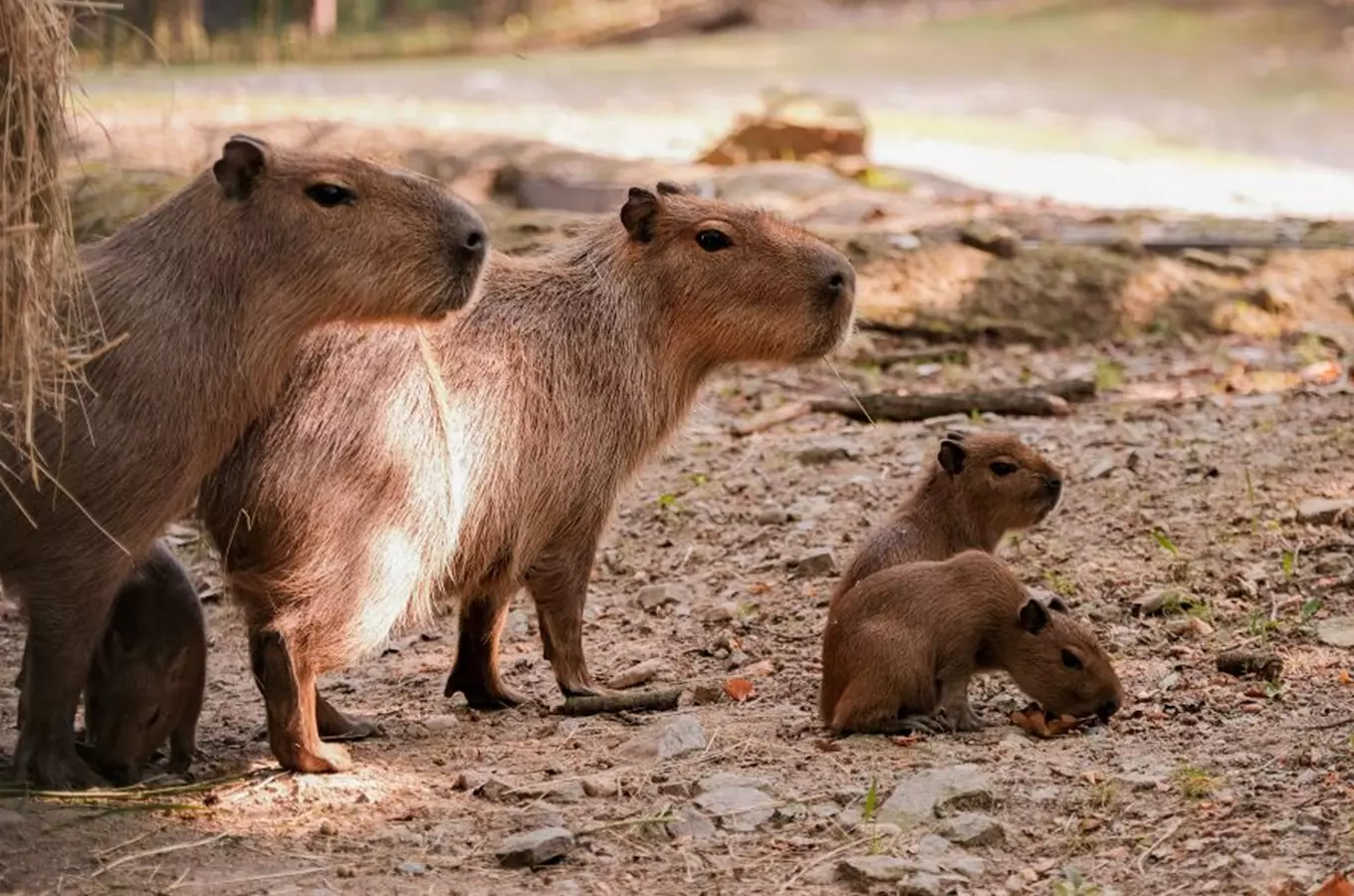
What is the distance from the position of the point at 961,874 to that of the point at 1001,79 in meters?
18.1

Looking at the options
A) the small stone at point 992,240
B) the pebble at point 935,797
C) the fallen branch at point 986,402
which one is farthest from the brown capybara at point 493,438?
the small stone at point 992,240

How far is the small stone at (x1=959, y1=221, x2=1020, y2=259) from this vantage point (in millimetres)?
9023

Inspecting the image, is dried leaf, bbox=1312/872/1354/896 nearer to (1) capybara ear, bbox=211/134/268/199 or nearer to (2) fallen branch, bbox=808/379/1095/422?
(1) capybara ear, bbox=211/134/268/199

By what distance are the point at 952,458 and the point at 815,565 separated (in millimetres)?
839

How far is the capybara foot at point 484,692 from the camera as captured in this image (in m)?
5.60

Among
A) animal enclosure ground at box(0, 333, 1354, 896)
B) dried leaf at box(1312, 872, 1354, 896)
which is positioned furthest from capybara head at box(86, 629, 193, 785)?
dried leaf at box(1312, 872, 1354, 896)

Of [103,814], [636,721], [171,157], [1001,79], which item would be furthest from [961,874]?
[1001,79]

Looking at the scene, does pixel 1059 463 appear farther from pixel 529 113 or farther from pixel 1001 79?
pixel 1001 79

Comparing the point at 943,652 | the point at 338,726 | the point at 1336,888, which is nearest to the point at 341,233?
the point at 338,726

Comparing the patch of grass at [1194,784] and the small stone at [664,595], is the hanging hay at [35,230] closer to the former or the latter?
the small stone at [664,595]

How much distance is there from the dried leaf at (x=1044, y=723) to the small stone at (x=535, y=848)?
4.41 feet

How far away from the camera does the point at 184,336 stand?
4.57 m

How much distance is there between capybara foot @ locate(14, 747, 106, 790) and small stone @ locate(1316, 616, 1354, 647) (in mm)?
3132

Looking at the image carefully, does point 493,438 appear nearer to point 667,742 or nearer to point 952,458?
point 667,742
